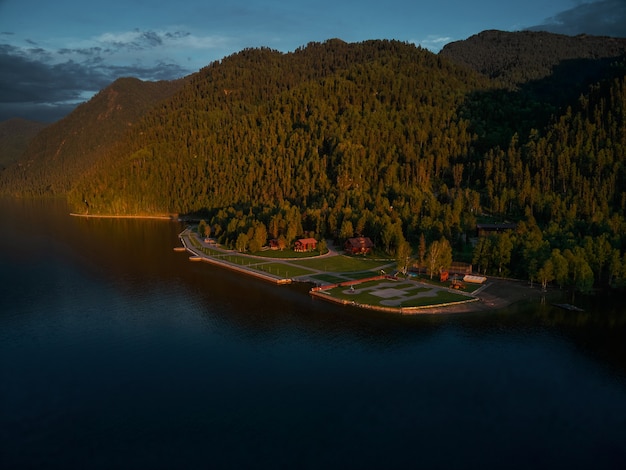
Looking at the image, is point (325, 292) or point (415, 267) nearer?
point (325, 292)

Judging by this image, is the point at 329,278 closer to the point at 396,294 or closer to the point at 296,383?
the point at 396,294

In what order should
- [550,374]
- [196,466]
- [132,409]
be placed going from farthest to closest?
[550,374]
[132,409]
[196,466]

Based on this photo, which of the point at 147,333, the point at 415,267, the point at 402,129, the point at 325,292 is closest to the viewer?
the point at 147,333

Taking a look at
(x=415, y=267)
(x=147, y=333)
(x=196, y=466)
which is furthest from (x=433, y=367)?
(x=415, y=267)

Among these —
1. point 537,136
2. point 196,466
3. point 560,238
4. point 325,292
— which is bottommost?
point 196,466

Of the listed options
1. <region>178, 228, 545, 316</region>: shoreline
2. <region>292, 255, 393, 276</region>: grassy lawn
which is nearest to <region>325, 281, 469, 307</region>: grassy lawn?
<region>178, 228, 545, 316</region>: shoreline

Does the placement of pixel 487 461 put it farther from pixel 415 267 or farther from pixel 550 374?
pixel 415 267

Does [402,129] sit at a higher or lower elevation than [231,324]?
higher
